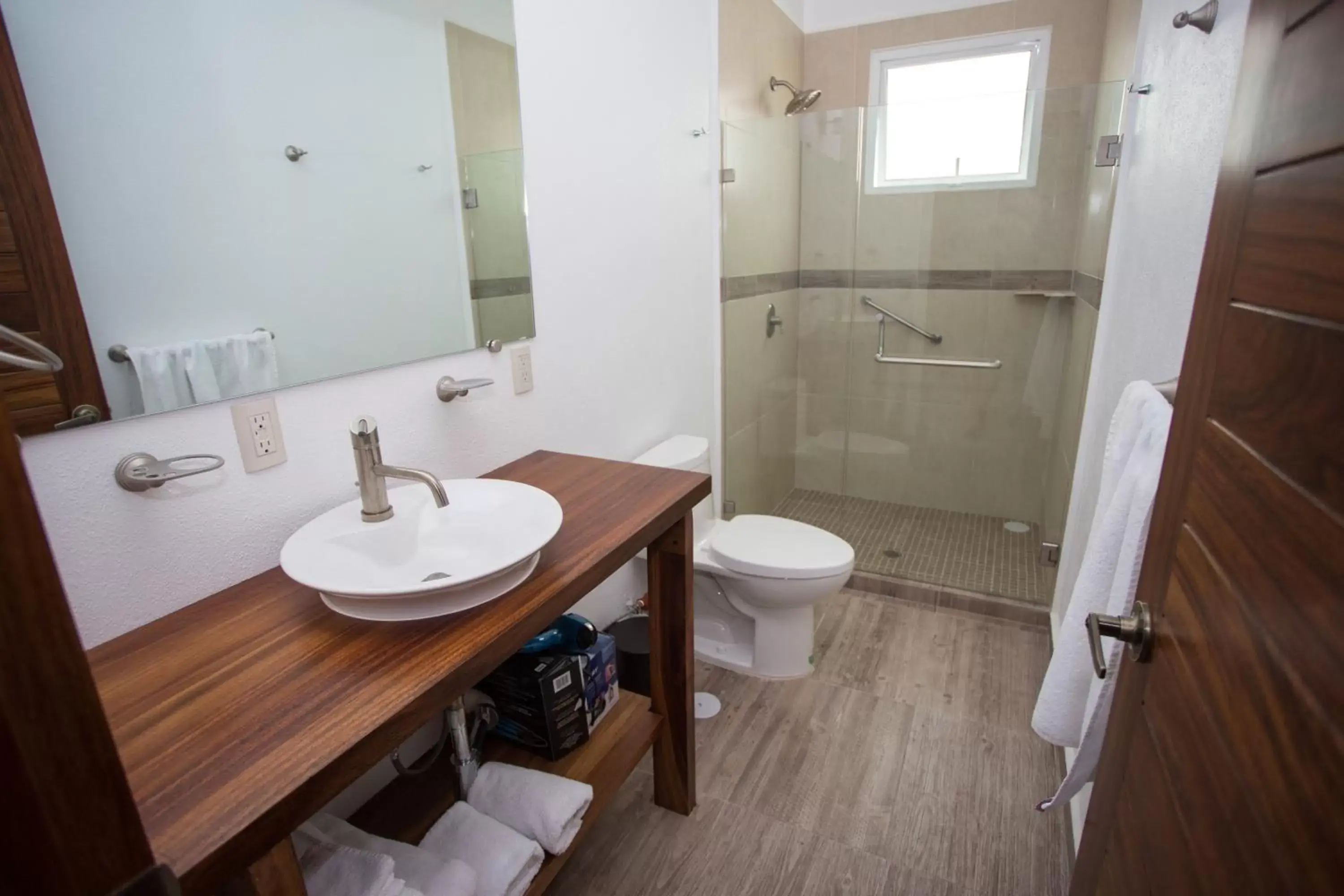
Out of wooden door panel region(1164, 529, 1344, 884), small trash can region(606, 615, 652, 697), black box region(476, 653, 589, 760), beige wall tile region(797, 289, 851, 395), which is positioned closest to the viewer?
wooden door panel region(1164, 529, 1344, 884)

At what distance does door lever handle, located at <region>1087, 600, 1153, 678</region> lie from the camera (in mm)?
792

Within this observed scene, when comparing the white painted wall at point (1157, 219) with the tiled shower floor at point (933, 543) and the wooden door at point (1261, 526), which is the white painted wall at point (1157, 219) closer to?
the wooden door at point (1261, 526)

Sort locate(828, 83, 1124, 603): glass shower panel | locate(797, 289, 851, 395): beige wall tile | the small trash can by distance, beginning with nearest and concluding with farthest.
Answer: the small trash can, locate(828, 83, 1124, 603): glass shower panel, locate(797, 289, 851, 395): beige wall tile

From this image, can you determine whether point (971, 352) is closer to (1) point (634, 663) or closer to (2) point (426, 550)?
(1) point (634, 663)

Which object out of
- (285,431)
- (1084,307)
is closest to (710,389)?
(1084,307)

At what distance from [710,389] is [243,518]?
1828mm

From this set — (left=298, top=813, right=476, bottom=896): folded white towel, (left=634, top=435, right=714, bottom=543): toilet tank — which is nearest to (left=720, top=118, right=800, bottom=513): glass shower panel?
(left=634, top=435, right=714, bottom=543): toilet tank

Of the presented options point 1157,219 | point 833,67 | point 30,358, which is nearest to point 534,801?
point 30,358

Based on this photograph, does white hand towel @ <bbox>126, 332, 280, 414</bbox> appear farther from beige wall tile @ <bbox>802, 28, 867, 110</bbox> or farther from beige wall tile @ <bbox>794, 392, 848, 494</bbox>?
beige wall tile @ <bbox>802, 28, 867, 110</bbox>

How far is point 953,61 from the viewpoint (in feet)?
9.78

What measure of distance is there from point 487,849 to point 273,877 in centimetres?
55

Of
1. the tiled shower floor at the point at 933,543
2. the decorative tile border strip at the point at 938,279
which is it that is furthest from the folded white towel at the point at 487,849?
the decorative tile border strip at the point at 938,279

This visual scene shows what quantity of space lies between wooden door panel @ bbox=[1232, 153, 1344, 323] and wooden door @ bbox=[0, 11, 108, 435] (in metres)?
1.25

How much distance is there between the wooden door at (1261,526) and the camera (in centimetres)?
44
